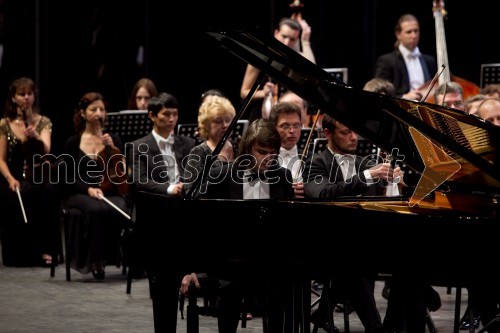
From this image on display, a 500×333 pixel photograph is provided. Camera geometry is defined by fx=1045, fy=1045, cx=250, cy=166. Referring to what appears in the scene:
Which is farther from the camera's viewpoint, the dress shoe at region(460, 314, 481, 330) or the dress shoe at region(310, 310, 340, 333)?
the dress shoe at region(460, 314, 481, 330)

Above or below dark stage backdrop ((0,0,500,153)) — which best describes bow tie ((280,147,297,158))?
below

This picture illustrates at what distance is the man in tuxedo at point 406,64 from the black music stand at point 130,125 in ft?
6.18

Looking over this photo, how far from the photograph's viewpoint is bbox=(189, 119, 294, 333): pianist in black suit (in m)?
4.58

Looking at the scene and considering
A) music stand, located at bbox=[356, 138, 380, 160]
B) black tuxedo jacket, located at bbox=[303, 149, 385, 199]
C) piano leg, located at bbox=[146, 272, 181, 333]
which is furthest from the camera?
music stand, located at bbox=[356, 138, 380, 160]

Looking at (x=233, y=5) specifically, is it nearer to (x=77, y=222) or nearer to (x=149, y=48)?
(x=149, y=48)

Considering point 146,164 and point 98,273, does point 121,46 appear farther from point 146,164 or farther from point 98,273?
point 146,164

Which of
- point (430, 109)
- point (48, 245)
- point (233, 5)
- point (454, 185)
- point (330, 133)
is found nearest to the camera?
point (430, 109)

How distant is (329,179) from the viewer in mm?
5207

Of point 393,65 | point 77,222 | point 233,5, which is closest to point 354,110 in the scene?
point 77,222

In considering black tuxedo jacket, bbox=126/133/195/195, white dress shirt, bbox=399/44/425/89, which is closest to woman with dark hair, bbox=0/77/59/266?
black tuxedo jacket, bbox=126/133/195/195

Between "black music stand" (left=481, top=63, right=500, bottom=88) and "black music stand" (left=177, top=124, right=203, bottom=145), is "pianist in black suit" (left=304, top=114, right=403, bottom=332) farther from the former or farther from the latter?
"black music stand" (left=481, top=63, right=500, bottom=88)

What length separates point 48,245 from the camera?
25.3 ft

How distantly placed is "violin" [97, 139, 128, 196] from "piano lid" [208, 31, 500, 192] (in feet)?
9.95

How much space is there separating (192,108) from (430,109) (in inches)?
244
